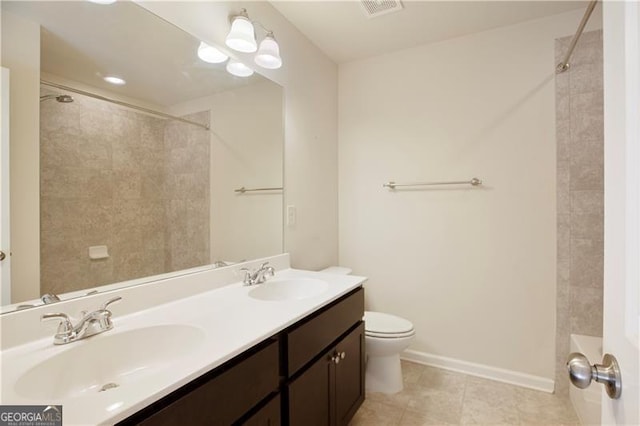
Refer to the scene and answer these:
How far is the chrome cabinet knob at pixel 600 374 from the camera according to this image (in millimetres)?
492

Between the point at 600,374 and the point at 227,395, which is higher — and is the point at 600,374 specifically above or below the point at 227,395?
above

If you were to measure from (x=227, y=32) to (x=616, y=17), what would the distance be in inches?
62.1

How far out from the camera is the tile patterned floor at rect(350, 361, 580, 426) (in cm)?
172

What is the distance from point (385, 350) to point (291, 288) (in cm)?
75

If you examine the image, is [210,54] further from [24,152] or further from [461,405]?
[461,405]

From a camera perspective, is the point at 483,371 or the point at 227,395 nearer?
the point at 227,395

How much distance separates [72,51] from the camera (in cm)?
102

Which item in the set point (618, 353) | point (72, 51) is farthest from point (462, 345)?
point (72, 51)

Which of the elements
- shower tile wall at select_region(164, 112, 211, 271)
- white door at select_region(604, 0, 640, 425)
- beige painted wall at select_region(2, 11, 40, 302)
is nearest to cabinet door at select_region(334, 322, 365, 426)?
shower tile wall at select_region(164, 112, 211, 271)

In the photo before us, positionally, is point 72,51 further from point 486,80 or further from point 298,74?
point 486,80

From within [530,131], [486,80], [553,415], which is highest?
[486,80]

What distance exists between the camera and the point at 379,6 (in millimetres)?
1876

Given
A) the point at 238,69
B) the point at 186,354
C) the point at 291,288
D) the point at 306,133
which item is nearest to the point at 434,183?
the point at 306,133

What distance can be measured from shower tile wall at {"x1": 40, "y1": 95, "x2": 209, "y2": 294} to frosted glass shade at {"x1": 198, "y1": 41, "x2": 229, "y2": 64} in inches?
17.1
